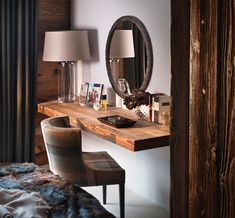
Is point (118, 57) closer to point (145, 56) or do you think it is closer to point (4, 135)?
point (145, 56)

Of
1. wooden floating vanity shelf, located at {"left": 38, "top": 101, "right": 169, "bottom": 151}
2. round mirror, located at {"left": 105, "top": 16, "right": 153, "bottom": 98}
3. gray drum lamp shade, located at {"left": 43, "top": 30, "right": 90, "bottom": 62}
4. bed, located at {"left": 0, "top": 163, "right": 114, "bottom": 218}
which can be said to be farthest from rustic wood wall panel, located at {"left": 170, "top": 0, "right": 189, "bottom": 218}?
gray drum lamp shade, located at {"left": 43, "top": 30, "right": 90, "bottom": 62}

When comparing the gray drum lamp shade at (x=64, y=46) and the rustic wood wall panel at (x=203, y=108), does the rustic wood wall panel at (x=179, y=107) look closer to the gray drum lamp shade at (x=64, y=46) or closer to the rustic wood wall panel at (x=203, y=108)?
the rustic wood wall panel at (x=203, y=108)

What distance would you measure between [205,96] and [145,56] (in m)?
2.47

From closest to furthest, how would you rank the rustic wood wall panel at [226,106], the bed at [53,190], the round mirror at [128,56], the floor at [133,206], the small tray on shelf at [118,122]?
the rustic wood wall panel at [226,106] < the bed at [53,190] < the small tray on shelf at [118,122] < the floor at [133,206] < the round mirror at [128,56]

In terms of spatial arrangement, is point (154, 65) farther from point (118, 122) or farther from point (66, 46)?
point (66, 46)

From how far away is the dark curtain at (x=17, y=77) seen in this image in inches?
143

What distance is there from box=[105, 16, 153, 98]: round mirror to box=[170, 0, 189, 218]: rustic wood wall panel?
7.66ft

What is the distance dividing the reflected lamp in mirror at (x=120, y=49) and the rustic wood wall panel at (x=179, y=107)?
250 cm

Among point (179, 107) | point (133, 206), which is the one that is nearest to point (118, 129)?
point (133, 206)

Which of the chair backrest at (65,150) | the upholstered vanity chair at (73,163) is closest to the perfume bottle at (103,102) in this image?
the upholstered vanity chair at (73,163)

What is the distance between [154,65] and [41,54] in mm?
1486

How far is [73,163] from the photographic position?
2.52m

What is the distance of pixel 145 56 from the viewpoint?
3.11 m

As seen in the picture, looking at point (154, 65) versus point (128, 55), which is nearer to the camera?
point (154, 65)
